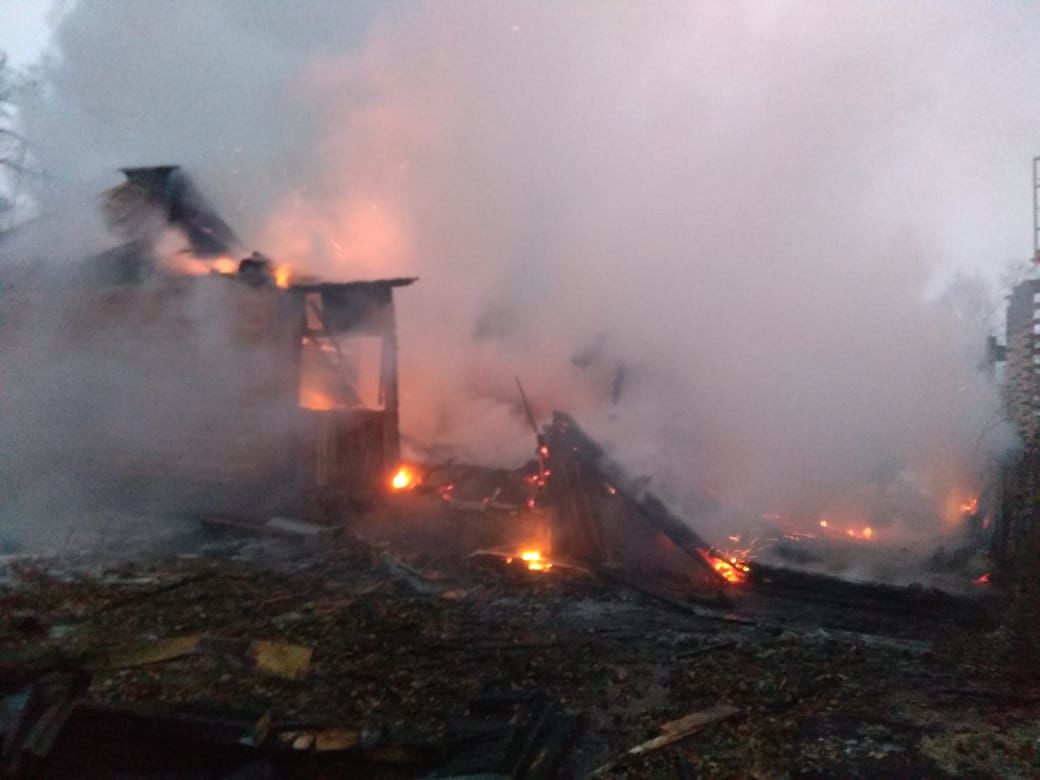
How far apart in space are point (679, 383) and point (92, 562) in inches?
451

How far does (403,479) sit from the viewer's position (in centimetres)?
1235

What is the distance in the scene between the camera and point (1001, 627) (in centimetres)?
690

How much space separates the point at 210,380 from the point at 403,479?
3453 mm

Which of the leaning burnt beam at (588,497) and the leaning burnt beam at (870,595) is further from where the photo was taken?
the leaning burnt beam at (588,497)

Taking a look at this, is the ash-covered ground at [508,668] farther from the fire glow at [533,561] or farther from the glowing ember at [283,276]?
the glowing ember at [283,276]

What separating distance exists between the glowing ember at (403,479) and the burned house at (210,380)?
203 millimetres

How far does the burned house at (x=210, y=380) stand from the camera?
37.8ft

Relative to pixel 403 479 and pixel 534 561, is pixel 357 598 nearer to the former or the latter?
pixel 534 561

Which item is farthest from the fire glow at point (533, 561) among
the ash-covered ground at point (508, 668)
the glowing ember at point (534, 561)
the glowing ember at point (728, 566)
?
the glowing ember at point (728, 566)

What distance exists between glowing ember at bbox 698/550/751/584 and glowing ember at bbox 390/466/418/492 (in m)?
5.34

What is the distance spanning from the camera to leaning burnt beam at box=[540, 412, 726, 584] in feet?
29.5

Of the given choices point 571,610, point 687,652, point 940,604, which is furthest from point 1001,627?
point 571,610

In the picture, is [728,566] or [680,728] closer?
[680,728]

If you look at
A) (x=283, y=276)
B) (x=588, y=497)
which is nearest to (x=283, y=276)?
(x=283, y=276)
